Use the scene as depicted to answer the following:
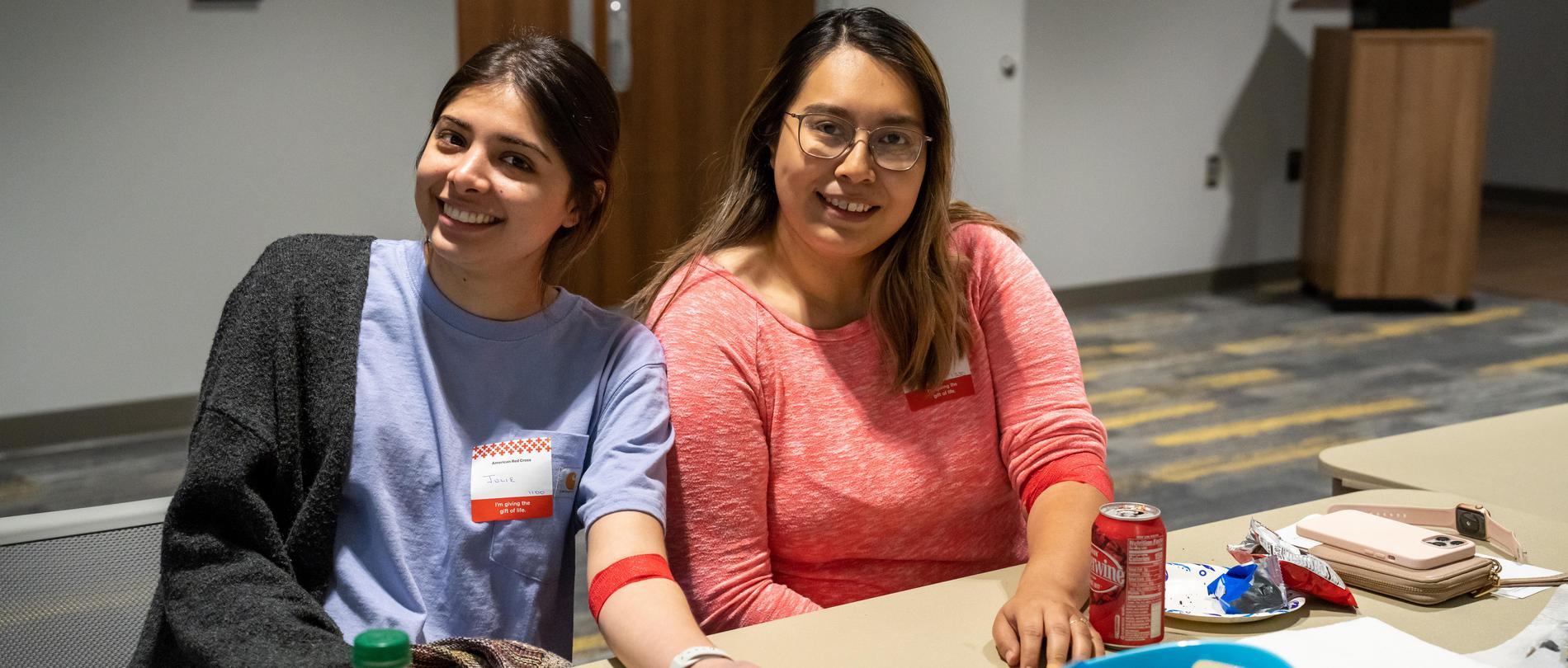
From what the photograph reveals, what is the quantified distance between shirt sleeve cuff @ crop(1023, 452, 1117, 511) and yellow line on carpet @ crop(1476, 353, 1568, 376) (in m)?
3.93

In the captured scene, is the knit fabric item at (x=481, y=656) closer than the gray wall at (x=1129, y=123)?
Yes

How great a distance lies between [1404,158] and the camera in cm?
607

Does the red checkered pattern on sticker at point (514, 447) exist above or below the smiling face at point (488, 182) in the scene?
below

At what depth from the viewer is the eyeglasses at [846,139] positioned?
5.69 feet

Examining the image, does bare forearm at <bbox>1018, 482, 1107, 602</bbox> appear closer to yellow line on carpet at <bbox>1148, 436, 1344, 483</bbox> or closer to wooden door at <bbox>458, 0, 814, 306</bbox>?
yellow line on carpet at <bbox>1148, 436, 1344, 483</bbox>

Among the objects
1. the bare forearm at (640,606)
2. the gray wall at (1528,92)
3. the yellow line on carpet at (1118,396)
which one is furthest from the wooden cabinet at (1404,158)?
the bare forearm at (640,606)

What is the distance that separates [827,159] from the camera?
5.67 ft

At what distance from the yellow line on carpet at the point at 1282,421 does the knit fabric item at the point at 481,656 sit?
10.8ft

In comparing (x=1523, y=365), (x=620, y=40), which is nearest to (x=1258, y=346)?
(x=1523, y=365)

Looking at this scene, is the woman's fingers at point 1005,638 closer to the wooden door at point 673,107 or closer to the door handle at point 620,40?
the wooden door at point 673,107

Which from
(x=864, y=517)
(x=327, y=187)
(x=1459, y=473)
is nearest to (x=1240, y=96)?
(x=327, y=187)

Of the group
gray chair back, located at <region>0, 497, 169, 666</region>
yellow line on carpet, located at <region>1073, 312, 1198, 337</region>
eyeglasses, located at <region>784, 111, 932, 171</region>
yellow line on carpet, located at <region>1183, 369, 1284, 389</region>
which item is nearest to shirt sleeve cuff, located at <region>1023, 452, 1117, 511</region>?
eyeglasses, located at <region>784, 111, 932, 171</region>

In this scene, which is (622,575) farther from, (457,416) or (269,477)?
(269,477)

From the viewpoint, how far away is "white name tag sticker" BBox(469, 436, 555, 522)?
1537 millimetres
